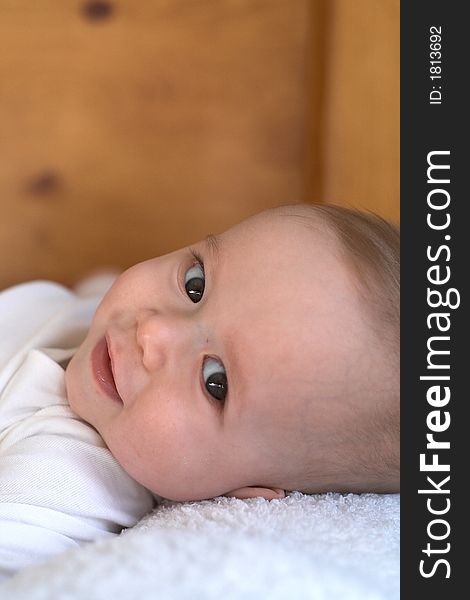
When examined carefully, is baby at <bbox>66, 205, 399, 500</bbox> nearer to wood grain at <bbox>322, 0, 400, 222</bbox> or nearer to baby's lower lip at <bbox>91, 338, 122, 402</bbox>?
baby's lower lip at <bbox>91, 338, 122, 402</bbox>

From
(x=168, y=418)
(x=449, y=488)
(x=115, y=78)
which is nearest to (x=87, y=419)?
(x=168, y=418)

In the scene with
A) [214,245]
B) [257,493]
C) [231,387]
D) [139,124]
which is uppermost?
[139,124]

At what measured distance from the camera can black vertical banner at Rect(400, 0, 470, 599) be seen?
674mm

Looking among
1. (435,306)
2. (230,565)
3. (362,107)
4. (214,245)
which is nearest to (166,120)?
(362,107)

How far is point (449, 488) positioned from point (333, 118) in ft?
2.69

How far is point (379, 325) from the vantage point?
31.9 inches

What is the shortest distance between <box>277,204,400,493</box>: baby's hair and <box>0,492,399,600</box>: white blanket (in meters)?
0.11

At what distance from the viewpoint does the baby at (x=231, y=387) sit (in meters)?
0.81

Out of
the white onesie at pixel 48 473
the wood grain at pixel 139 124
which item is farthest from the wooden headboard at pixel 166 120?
the white onesie at pixel 48 473

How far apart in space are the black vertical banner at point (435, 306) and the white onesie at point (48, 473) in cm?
32

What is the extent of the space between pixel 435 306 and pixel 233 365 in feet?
0.69

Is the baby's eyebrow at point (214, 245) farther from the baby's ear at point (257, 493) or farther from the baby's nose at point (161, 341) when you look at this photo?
the baby's ear at point (257, 493)

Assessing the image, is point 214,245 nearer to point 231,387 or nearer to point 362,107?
point 231,387

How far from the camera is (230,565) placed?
621mm
